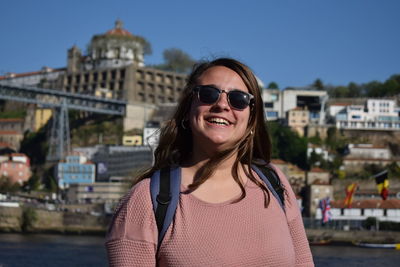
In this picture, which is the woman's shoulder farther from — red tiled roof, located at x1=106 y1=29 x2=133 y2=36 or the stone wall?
red tiled roof, located at x1=106 y1=29 x2=133 y2=36

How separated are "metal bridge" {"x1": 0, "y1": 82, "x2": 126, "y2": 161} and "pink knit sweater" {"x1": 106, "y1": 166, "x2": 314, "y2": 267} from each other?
5746 cm

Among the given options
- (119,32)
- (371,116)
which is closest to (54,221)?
(371,116)

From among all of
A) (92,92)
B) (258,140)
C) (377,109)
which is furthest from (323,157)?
(258,140)

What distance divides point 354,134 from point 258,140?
2280 inches

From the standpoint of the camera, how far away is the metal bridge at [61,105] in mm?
60469

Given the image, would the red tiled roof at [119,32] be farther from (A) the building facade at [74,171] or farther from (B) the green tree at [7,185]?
(B) the green tree at [7,185]

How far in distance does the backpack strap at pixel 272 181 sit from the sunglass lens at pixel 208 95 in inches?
11.5

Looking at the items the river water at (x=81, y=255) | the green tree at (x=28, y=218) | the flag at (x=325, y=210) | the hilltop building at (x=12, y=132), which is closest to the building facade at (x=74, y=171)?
the green tree at (x=28, y=218)

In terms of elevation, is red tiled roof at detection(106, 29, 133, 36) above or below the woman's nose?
above

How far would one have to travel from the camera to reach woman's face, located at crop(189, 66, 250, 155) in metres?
2.77

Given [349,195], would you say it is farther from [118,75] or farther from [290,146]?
[118,75]

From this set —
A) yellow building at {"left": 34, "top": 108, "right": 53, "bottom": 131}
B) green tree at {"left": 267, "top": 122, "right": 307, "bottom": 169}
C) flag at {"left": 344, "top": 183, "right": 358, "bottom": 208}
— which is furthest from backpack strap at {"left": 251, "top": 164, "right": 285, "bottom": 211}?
yellow building at {"left": 34, "top": 108, "right": 53, "bottom": 131}

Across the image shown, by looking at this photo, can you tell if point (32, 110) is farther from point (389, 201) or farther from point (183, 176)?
point (183, 176)

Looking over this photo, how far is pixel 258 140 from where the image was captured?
2.94 m
